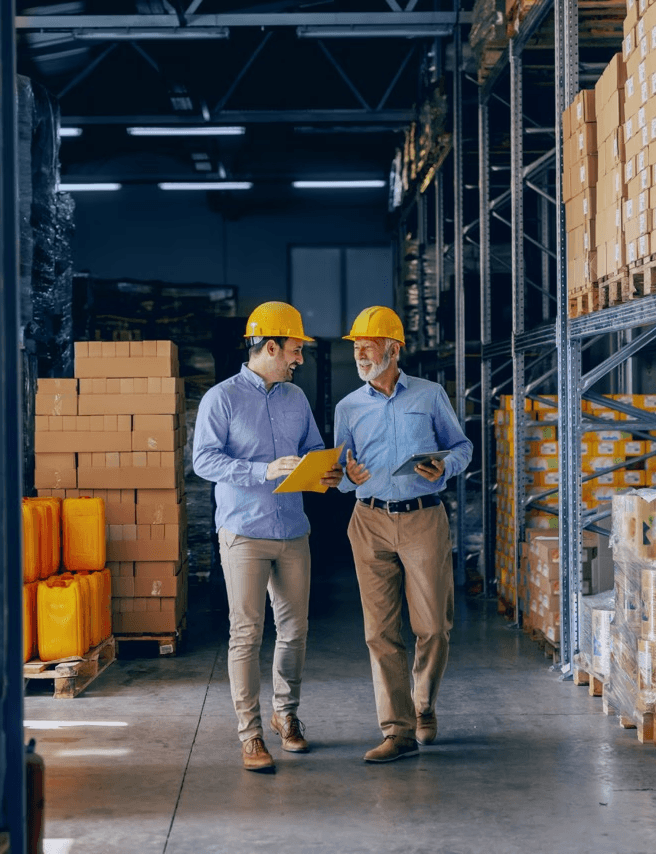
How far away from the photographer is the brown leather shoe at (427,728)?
5.41 metres

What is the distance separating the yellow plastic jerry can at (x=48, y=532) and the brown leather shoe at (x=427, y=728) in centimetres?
290

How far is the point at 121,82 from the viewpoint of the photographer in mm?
15781

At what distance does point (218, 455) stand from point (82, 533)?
2.66 meters

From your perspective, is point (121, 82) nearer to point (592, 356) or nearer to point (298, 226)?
point (298, 226)

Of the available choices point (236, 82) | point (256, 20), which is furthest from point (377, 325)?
point (236, 82)

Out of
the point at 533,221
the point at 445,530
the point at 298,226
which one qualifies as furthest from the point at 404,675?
the point at 298,226

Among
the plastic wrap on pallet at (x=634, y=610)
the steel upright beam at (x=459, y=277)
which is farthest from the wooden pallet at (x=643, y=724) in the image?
the steel upright beam at (x=459, y=277)

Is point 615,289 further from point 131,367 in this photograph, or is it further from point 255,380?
point 131,367

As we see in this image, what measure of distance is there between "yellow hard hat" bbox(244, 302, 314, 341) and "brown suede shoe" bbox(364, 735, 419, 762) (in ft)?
6.70

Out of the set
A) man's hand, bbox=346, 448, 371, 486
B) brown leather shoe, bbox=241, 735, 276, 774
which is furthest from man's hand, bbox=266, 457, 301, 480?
brown leather shoe, bbox=241, 735, 276, 774

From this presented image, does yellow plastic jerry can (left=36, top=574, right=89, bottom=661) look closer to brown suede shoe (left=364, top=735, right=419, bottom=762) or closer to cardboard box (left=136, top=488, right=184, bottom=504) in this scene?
cardboard box (left=136, top=488, right=184, bottom=504)

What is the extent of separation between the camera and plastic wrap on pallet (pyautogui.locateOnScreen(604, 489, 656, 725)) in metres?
5.27

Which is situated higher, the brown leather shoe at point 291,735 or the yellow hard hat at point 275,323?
A: the yellow hard hat at point 275,323

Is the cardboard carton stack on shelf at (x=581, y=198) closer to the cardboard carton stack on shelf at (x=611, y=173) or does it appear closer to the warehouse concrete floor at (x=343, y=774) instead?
the cardboard carton stack on shelf at (x=611, y=173)
